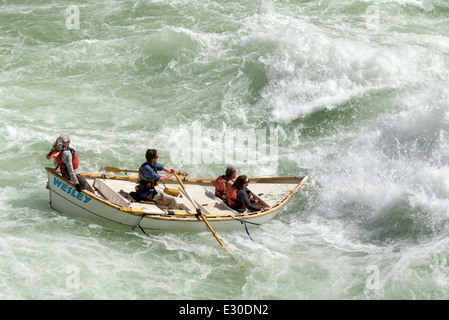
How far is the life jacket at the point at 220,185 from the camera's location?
12984 millimetres

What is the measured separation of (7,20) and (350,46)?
13692 millimetres

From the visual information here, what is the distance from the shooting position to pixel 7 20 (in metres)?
23.9

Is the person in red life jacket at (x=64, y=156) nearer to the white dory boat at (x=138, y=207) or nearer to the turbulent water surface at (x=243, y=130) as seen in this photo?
the white dory boat at (x=138, y=207)

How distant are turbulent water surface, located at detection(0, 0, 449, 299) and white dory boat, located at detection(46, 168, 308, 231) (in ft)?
0.92

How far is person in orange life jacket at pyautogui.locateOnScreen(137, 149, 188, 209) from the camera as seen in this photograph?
1204 centimetres

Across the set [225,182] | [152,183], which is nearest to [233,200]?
[225,182]

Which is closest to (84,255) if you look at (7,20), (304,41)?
(304,41)

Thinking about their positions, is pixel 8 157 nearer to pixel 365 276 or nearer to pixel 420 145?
pixel 365 276

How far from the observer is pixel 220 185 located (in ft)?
42.7

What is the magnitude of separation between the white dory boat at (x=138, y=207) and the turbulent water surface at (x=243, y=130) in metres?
0.28

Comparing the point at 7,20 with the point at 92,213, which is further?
the point at 7,20

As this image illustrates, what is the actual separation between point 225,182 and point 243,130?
396 centimetres

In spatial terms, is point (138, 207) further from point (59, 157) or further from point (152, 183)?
point (59, 157)

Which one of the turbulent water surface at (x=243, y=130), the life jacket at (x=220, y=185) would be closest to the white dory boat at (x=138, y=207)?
the life jacket at (x=220, y=185)
